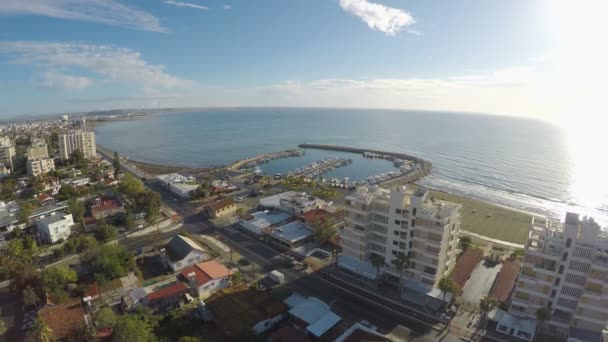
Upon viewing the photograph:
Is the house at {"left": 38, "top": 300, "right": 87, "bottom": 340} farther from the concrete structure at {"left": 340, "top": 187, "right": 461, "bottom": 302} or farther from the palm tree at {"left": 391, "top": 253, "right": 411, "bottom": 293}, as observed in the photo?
the palm tree at {"left": 391, "top": 253, "right": 411, "bottom": 293}

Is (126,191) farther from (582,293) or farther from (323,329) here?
(582,293)

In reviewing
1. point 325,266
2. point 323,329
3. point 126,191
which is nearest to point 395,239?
A: point 325,266

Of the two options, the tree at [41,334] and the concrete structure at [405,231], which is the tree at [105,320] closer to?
the tree at [41,334]

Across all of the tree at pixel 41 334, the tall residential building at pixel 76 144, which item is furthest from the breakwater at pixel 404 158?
the tall residential building at pixel 76 144

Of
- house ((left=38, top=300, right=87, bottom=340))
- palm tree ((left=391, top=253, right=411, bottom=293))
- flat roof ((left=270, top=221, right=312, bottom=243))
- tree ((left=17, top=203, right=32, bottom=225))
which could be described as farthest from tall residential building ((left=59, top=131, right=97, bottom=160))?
palm tree ((left=391, top=253, right=411, bottom=293))

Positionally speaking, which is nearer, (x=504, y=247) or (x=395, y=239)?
(x=395, y=239)

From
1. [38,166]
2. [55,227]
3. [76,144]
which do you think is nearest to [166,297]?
[55,227]
